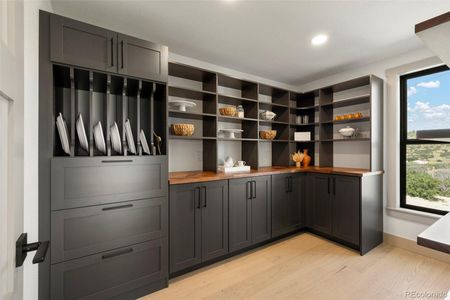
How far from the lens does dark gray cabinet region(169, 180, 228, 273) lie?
204 cm

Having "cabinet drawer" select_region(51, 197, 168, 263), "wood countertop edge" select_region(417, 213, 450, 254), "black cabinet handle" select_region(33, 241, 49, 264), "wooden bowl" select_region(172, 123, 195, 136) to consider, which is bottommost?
"cabinet drawer" select_region(51, 197, 168, 263)

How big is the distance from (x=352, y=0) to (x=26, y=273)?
2918mm

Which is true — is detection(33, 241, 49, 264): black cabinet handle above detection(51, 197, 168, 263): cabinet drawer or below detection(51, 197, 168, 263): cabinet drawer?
above

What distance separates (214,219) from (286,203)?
119 centimetres

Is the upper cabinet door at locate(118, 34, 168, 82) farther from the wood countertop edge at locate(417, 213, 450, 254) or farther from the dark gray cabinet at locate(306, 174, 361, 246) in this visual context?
the dark gray cabinet at locate(306, 174, 361, 246)

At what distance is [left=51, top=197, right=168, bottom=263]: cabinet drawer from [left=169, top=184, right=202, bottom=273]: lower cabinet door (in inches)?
4.3

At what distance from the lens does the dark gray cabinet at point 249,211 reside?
7.98ft

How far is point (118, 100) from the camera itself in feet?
6.75

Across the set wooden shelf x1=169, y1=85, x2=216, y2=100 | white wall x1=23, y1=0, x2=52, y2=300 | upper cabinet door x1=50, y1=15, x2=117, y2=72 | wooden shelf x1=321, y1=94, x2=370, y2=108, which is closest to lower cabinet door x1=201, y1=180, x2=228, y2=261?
wooden shelf x1=169, y1=85, x2=216, y2=100

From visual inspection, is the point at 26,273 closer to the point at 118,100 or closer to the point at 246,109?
the point at 118,100

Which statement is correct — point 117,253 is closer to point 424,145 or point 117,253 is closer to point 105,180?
point 105,180

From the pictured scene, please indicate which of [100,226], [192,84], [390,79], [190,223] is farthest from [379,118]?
[100,226]

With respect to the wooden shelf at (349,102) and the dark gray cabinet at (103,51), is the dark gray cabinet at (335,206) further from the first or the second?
the dark gray cabinet at (103,51)

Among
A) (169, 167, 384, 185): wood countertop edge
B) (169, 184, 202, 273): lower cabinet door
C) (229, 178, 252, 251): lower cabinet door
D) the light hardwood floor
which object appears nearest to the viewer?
the light hardwood floor
